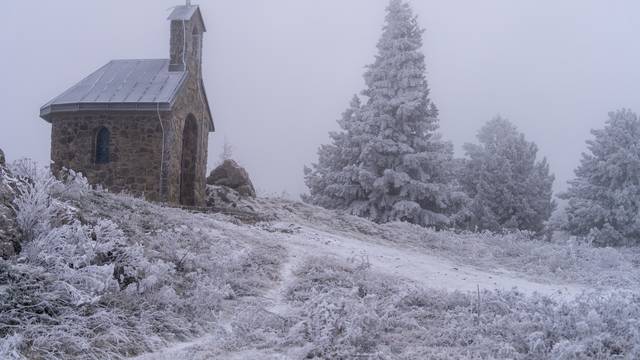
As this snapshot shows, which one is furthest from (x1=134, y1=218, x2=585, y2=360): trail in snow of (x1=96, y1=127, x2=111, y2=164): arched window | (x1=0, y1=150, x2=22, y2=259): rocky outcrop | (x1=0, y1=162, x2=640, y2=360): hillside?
(x1=96, y1=127, x2=111, y2=164): arched window

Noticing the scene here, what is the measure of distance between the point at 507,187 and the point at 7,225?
2620cm

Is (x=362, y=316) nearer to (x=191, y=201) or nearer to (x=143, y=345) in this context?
(x=143, y=345)

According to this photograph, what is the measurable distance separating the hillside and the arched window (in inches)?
296

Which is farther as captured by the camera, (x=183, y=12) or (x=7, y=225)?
(x=183, y=12)

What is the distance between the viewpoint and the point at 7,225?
23.0 ft

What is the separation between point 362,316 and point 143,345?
2.55m

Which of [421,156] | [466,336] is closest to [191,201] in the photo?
[421,156]

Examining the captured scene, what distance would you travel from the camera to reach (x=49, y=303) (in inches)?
250

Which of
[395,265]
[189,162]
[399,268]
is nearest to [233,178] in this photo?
[189,162]

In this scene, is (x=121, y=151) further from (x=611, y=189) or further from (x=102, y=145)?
(x=611, y=189)

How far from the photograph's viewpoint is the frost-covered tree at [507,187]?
2944 cm

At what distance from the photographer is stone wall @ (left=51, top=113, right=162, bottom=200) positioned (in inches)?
707

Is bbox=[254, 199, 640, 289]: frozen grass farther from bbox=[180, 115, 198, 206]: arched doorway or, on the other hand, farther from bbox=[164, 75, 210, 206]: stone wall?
bbox=[180, 115, 198, 206]: arched doorway

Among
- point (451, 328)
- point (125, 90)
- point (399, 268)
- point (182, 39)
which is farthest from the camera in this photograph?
point (182, 39)
